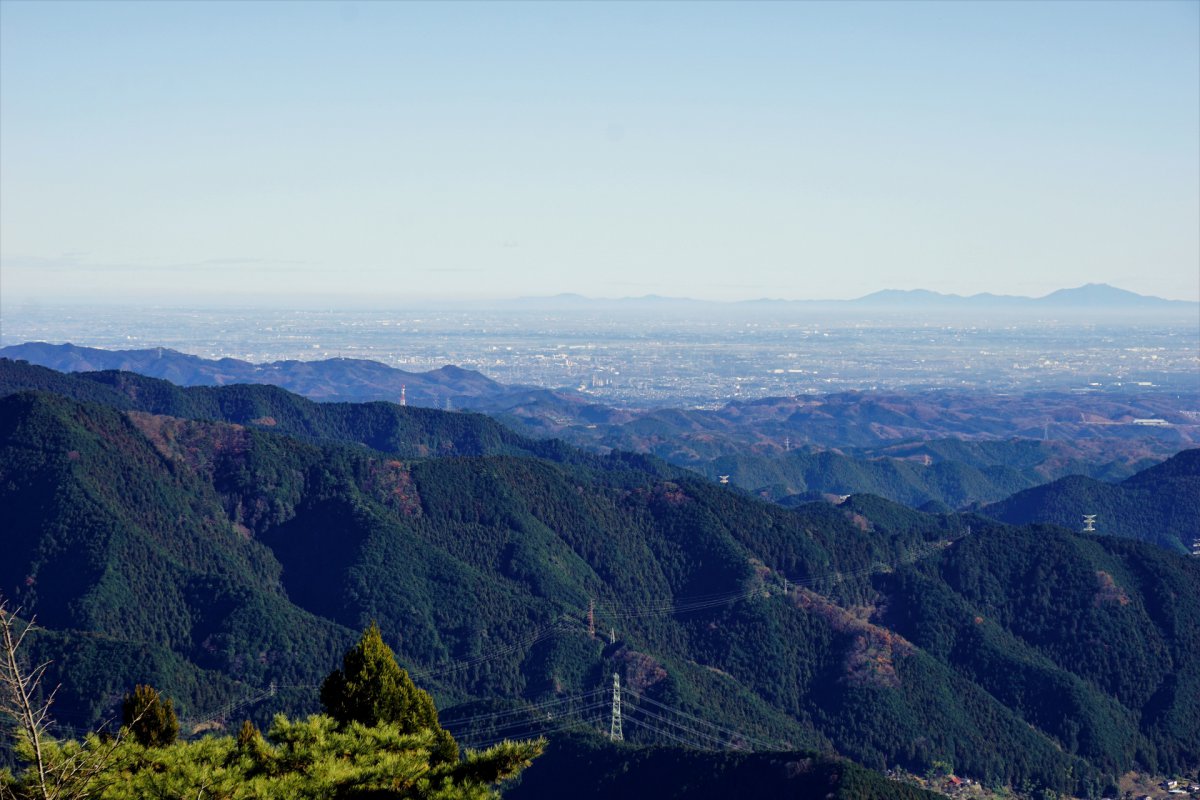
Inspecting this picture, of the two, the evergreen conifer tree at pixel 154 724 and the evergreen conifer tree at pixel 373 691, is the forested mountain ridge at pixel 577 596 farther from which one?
the evergreen conifer tree at pixel 373 691

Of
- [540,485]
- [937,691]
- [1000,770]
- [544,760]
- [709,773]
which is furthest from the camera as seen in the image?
[540,485]

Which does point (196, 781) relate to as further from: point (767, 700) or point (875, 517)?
point (875, 517)

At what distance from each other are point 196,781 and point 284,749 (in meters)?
2.62

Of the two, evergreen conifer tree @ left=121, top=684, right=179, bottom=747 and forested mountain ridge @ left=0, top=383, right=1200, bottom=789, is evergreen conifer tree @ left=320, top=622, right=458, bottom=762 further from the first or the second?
forested mountain ridge @ left=0, top=383, right=1200, bottom=789

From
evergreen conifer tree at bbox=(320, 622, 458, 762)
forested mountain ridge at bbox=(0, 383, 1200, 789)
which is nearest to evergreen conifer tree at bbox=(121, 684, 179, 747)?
evergreen conifer tree at bbox=(320, 622, 458, 762)

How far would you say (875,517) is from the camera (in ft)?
649

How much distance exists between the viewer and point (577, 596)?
152875 mm

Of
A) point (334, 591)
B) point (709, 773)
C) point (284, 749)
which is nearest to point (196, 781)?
point (284, 749)

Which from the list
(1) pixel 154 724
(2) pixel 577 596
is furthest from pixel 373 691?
(2) pixel 577 596

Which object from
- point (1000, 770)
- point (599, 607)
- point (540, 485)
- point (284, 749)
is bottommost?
point (1000, 770)

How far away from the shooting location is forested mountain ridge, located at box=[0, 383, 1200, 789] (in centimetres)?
12825

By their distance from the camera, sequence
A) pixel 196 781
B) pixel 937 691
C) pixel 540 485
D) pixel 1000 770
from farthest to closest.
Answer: pixel 540 485, pixel 937 691, pixel 1000 770, pixel 196 781

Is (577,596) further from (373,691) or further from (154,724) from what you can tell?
(373,691)

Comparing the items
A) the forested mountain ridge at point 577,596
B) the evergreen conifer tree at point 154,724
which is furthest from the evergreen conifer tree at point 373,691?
the forested mountain ridge at point 577,596
